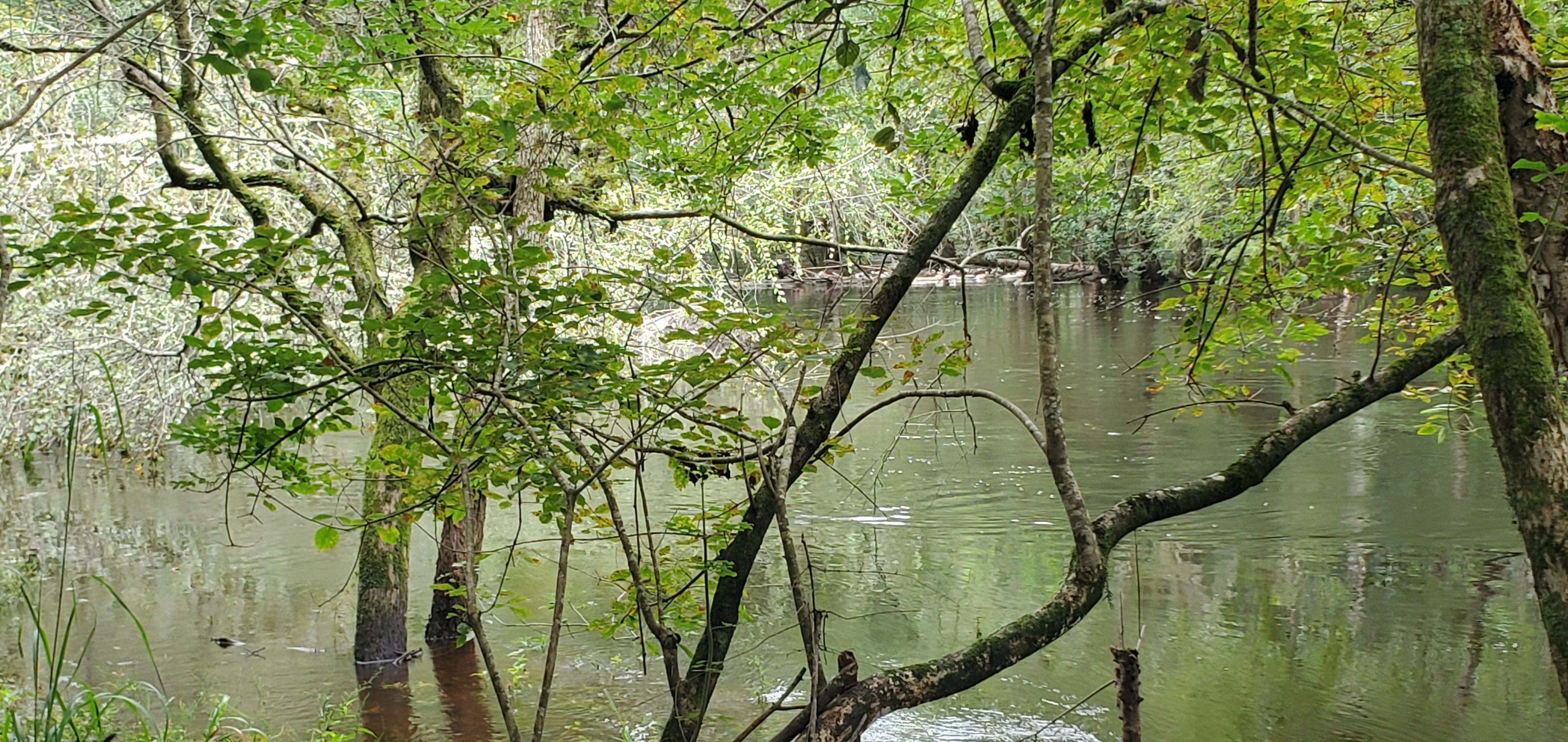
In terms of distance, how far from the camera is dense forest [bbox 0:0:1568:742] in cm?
262

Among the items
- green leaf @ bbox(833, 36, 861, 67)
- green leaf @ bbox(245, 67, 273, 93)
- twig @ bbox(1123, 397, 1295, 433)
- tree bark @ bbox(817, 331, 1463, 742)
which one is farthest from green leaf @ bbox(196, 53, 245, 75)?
twig @ bbox(1123, 397, 1295, 433)

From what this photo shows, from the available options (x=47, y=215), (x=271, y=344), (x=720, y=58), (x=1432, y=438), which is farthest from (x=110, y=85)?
(x=1432, y=438)

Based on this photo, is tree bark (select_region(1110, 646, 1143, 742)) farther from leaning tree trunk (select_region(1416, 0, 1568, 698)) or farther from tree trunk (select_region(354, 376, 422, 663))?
tree trunk (select_region(354, 376, 422, 663))

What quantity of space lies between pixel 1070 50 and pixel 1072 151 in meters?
0.99

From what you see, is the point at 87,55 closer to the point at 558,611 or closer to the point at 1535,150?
the point at 558,611

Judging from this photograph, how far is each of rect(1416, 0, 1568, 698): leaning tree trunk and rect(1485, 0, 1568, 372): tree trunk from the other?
17 centimetres

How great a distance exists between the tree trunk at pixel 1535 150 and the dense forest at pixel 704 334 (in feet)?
0.03

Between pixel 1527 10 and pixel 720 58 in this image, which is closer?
pixel 1527 10

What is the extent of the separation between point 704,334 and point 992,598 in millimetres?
5192

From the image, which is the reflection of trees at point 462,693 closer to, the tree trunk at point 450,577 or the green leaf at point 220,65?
the tree trunk at point 450,577

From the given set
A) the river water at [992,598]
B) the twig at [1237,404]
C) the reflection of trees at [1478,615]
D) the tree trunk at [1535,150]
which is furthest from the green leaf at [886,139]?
the reflection of trees at [1478,615]

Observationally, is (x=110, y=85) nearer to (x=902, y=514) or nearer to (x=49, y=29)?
(x=49, y=29)

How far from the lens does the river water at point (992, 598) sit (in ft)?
18.7

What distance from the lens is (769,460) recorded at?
2986 millimetres
